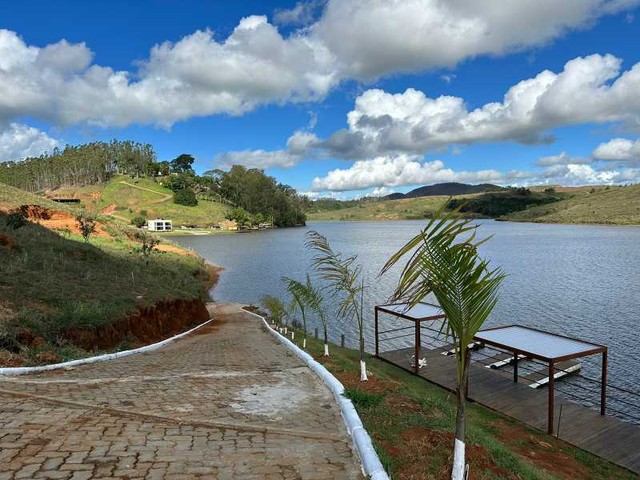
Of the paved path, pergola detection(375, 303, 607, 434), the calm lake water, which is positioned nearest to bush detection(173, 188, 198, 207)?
the calm lake water

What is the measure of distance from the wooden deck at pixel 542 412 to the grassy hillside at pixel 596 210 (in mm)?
121854

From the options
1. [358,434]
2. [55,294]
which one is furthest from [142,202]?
[358,434]

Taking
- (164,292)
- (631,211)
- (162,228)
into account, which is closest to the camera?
(164,292)

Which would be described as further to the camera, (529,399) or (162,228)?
(162,228)

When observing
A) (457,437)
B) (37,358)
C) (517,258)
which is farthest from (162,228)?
(457,437)

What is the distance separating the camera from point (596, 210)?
13600 centimetres

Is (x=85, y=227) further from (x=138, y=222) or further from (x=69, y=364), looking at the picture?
(x=138, y=222)

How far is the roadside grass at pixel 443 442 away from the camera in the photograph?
5.39 meters

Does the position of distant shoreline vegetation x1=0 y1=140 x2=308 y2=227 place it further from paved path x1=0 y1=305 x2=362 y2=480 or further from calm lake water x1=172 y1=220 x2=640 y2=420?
paved path x1=0 y1=305 x2=362 y2=480

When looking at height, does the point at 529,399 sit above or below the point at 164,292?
below

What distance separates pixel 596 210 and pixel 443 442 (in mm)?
156475

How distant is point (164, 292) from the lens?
19766mm

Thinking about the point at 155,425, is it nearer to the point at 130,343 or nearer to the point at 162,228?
the point at 130,343

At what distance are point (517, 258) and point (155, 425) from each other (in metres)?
54.2
